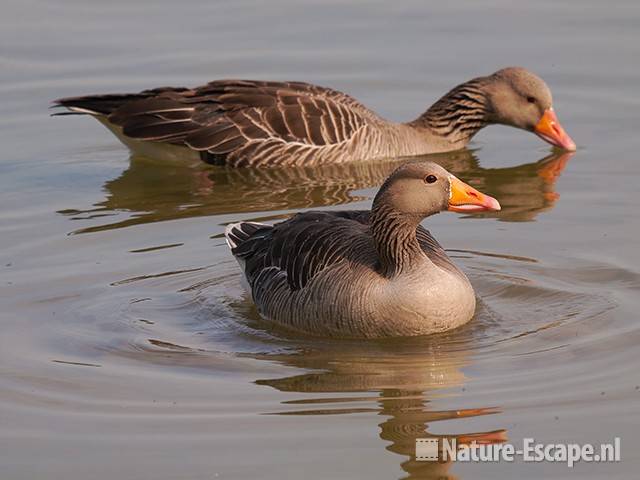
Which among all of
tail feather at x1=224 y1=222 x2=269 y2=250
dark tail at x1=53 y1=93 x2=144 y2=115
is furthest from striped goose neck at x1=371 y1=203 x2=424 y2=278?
dark tail at x1=53 y1=93 x2=144 y2=115

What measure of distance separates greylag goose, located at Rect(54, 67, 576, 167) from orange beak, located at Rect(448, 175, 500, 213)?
17.8 ft

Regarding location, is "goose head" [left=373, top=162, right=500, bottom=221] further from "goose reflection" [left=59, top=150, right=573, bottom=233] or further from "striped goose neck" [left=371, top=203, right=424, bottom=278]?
"goose reflection" [left=59, top=150, right=573, bottom=233]

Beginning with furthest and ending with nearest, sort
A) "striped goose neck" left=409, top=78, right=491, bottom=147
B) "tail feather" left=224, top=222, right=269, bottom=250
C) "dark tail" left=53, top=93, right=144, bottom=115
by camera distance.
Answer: "striped goose neck" left=409, top=78, right=491, bottom=147 → "dark tail" left=53, top=93, right=144, bottom=115 → "tail feather" left=224, top=222, right=269, bottom=250

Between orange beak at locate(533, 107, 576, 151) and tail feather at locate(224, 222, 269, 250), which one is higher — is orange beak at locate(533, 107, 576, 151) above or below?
above

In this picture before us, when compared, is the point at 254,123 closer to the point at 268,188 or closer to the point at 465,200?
the point at 268,188

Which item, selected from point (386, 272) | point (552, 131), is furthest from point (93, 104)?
point (386, 272)

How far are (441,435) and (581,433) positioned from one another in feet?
2.76

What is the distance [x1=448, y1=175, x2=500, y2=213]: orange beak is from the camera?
1045 cm

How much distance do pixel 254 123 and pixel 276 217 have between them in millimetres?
2255

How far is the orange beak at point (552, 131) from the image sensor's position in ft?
51.8

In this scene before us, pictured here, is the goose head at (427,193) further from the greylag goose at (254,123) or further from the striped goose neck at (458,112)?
the striped goose neck at (458,112)

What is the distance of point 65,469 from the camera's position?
8.38 meters

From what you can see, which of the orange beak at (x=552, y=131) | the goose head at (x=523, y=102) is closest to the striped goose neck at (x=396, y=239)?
the orange beak at (x=552, y=131)

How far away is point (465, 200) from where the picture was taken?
412 inches
